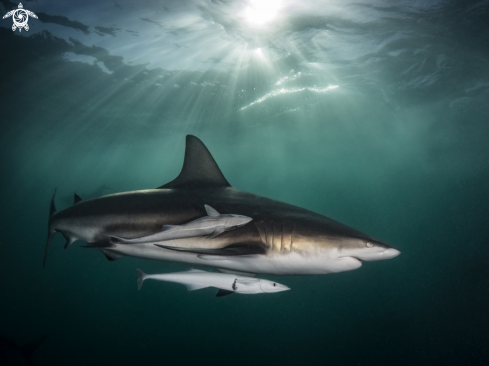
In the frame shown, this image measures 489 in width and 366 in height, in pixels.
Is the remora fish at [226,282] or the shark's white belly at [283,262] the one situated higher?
the shark's white belly at [283,262]

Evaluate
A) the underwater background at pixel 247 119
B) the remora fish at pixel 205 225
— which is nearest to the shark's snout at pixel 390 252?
the remora fish at pixel 205 225

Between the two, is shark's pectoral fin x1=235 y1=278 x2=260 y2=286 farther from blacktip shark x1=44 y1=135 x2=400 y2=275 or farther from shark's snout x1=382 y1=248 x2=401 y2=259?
shark's snout x1=382 y1=248 x2=401 y2=259

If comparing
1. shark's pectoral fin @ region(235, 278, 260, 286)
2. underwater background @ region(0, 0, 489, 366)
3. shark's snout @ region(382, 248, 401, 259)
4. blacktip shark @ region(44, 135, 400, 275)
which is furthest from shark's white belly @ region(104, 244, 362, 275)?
underwater background @ region(0, 0, 489, 366)

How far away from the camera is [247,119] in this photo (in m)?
Answer: 25.1

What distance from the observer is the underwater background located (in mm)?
11773

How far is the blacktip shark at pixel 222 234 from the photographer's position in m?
2.21

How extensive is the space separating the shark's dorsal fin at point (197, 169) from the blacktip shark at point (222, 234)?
0.02 meters

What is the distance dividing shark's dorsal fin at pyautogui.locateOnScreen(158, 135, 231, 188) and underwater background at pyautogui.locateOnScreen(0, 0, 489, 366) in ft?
32.1

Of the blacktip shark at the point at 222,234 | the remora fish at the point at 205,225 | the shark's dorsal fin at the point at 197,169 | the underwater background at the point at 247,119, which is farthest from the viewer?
the underwater background at the point at 247,119

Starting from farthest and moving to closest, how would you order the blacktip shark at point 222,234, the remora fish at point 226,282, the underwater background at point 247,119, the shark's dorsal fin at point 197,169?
the underwater background at point 247,119 < the shark's dorsal fin at point 197,169 < the remora fish at point 226,282 < the blacktip shark at point 222,234

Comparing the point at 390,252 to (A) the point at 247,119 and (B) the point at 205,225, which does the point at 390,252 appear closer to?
(B) the point at 205,225

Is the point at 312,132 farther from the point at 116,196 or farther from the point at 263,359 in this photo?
the point at 116,196

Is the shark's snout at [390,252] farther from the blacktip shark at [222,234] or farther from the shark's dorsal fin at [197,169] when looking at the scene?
the shark's dorsal fin at [197,169]

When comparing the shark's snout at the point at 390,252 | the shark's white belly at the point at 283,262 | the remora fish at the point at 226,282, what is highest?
the shark's snout at the point at 390,252
